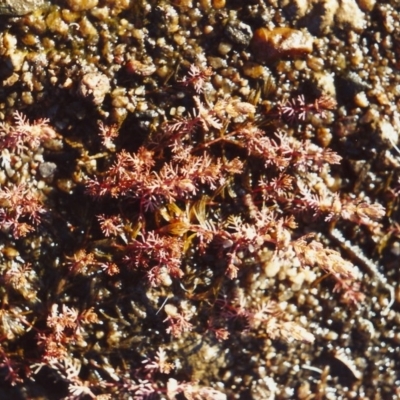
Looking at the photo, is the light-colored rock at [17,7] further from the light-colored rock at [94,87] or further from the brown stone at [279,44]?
the brown stone at [279,44]

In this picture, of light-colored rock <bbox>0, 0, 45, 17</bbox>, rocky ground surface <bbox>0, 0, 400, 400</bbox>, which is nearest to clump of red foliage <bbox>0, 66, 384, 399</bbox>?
rocky ground surface <bbox>0, 0, 400, 400</bbox>

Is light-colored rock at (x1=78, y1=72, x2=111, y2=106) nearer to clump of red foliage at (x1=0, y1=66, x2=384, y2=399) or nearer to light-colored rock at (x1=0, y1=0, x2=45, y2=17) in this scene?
clump of red foliage at (x1=0, y1=66, x2=384, y2=399)

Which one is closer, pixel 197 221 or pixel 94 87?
pixel 94 87

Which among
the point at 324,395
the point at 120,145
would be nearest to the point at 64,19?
the point at 120,145

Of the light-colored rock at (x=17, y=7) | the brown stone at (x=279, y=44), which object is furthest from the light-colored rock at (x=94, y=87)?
the brown stone at (x=279, y=44)

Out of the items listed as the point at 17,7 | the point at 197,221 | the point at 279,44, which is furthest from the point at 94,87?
the point at 279,44

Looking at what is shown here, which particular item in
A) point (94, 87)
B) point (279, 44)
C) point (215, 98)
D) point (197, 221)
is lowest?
point (197, 221)

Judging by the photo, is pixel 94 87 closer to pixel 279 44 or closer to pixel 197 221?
pixel 197 221
